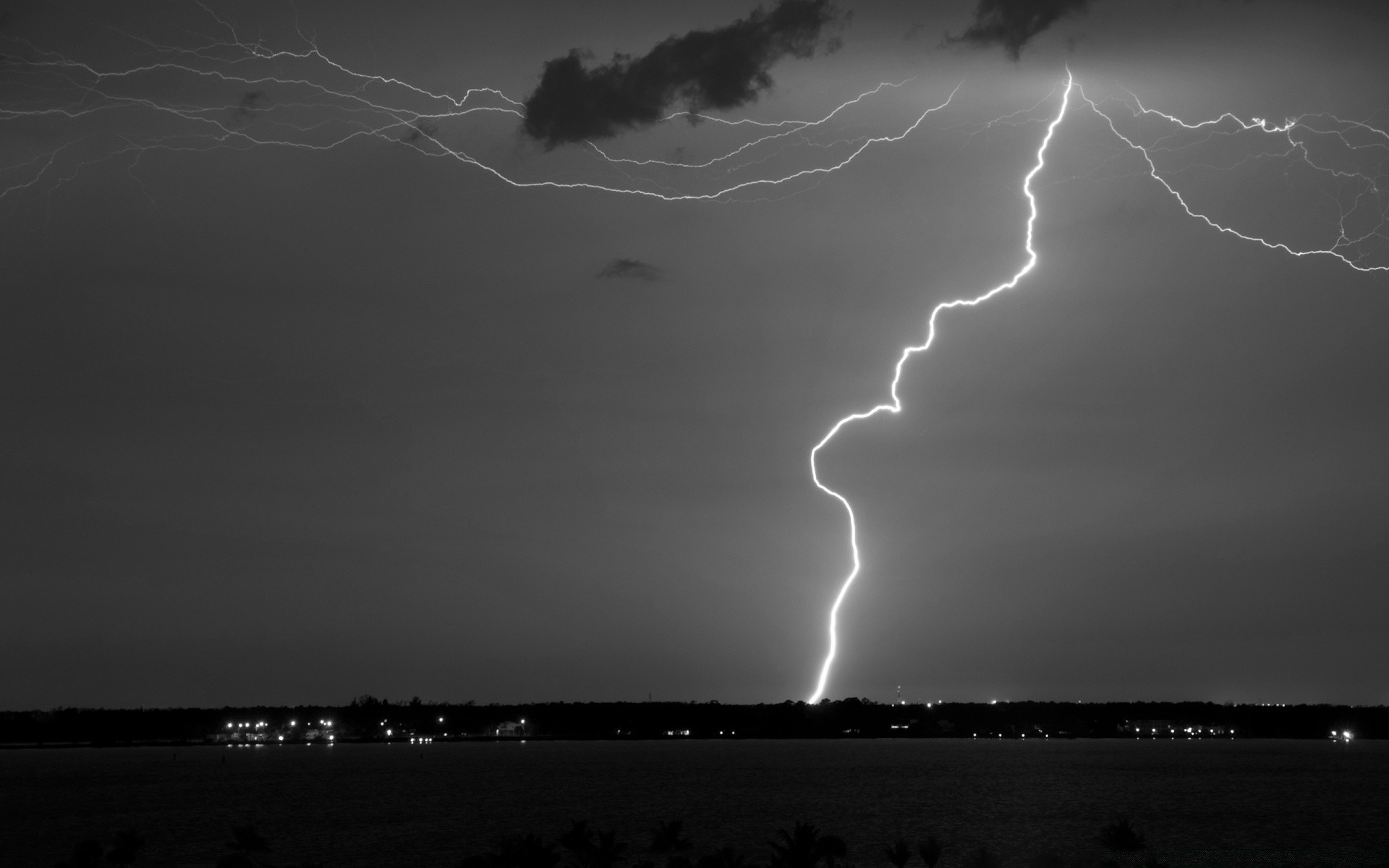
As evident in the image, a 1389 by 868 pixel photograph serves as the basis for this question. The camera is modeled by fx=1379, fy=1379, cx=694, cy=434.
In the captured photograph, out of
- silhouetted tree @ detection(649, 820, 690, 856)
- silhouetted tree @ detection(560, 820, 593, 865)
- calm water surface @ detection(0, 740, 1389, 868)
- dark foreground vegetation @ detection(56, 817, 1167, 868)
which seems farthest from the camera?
calm water surface @ detection(0, 740, 1389, 868)

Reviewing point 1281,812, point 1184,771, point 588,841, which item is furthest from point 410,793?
point 1184,771

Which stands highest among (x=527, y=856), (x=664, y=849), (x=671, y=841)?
(x=671, y=841)

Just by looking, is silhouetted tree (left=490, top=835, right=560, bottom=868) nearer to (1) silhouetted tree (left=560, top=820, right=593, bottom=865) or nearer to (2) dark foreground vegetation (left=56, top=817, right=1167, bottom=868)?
(2) dark foreground vegetation (left=56, top=817, right=1167, bottom=868)

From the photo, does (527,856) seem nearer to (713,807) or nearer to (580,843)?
(580,843)

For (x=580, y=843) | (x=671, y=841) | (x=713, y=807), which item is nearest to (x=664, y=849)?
(x=671, y=841)

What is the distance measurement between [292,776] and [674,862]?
10761 centimetres

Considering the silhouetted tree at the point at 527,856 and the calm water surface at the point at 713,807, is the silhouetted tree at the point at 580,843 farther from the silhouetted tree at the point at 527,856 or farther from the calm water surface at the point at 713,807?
the calm water surface at the point at 713,807

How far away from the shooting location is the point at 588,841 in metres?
35.7

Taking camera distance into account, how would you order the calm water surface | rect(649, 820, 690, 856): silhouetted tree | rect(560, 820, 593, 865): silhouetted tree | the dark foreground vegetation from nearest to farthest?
1. the dark foreground vegetation
2. rect(560, 820, 593, 865): silhouetted tree
3. rect(649, 820, 690, 856): silhouetted tree
4. the calm water surface

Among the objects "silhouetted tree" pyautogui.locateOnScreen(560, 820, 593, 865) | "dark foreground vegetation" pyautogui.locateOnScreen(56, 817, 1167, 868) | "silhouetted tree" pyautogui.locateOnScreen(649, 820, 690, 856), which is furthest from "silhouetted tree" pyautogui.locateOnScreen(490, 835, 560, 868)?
"silhouetted tree" pyautogui.locateOnScreen(649, 820, 690, 856)

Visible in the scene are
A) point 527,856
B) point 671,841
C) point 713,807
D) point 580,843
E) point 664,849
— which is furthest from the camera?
point 713,807

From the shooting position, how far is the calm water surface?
59.9 metres

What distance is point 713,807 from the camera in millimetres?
84625

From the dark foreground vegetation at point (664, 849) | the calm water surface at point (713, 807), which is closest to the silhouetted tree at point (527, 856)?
the dark foreground vegetation at point (664, 849)
